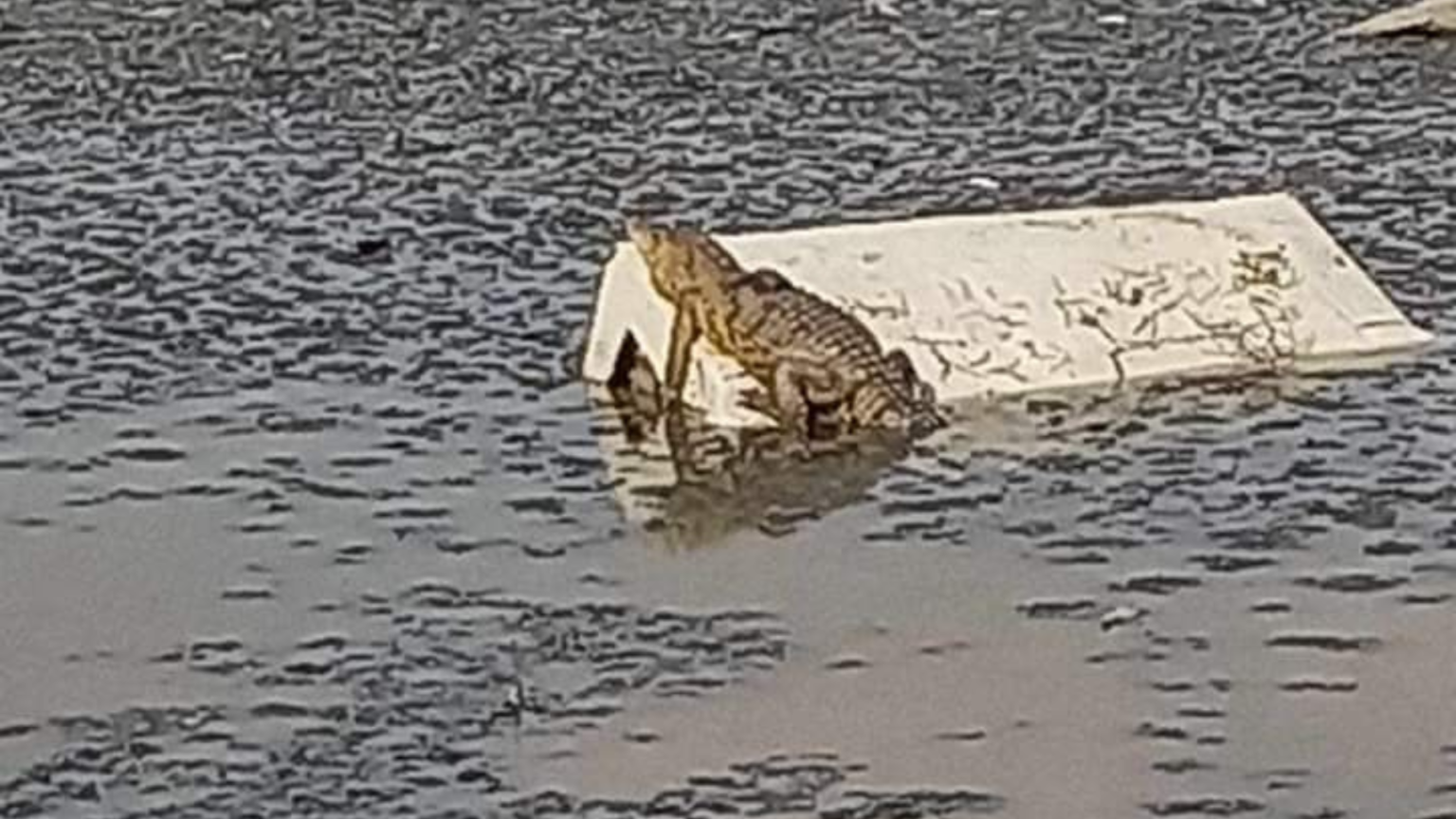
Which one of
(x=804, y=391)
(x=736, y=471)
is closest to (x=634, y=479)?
(x=736, y=471)

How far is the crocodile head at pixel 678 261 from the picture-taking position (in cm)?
680

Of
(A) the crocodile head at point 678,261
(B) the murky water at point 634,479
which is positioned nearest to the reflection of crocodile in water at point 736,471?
(B) the murky water at point 634,479

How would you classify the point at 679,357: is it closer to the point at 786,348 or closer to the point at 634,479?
the point at 786,348

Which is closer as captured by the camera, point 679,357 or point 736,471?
point 736,471

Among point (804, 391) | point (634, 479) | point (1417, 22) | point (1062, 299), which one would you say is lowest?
point (634, 479)

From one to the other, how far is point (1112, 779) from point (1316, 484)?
4.29 ft

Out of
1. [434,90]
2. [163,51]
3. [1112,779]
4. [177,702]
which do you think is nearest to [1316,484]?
[1112,779]

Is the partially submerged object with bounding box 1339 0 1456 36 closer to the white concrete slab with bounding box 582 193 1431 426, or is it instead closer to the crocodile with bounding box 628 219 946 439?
the white concrete slab with bounding box 582 193 1431 426

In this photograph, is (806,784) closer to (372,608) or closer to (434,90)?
(372,608)

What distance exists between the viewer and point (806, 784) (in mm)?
5148

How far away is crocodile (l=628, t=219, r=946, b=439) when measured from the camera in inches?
263

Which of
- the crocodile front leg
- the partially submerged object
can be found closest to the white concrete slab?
the crocodile front leg

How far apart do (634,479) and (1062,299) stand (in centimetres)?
93

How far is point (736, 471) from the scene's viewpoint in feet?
21.4
